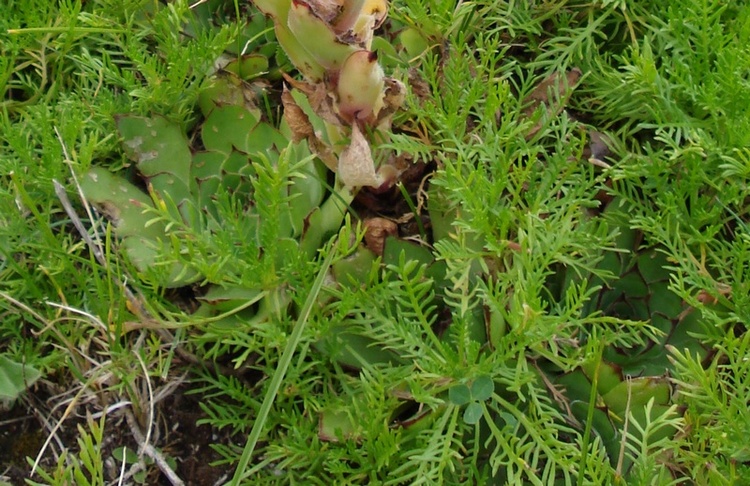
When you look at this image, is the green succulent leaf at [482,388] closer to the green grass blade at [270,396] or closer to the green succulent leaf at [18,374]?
the green grass blade at [270,396]

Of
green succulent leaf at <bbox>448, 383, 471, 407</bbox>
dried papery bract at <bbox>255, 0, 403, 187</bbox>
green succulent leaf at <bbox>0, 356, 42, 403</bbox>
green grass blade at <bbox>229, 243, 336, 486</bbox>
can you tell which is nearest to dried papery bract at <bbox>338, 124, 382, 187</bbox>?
dried papery bract at <bbox>255, 0, 403, 187</bbox>

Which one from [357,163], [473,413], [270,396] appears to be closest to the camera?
[270,396]

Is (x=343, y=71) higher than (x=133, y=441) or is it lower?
higher

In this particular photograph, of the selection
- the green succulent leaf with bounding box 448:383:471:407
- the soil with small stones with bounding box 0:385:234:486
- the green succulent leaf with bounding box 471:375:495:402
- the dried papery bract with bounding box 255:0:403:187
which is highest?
the dried papery bract with bounding box 255:0:403:187

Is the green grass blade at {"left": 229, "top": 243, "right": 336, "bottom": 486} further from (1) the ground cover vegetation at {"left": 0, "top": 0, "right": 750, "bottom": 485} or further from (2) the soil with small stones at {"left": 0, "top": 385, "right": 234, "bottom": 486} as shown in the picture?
(2) the soil with small stones at {"left": 0, "top": 385, "right": 234, "bottom": 486}

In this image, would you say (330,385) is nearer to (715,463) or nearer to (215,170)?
(215,170)

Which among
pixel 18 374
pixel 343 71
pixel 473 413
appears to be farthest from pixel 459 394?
pixel 18 374

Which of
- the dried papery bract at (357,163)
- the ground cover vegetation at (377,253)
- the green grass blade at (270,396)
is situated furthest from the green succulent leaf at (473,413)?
the dried papery bract at (357,163)

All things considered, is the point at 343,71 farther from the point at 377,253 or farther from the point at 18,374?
the point at 18,374

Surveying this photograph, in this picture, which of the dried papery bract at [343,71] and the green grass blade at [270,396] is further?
the dried papery bract at [343,71]
